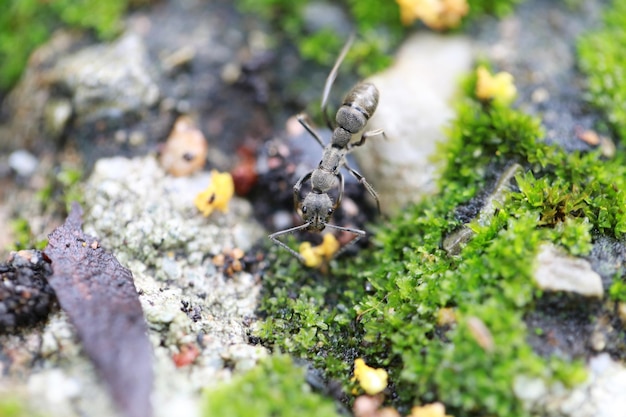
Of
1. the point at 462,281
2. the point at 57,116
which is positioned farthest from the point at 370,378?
the point at 57,116

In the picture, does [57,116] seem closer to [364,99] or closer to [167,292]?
[167,292]

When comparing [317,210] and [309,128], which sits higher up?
[309,128]

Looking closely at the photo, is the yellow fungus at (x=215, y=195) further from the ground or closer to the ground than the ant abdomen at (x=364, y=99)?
closer to the ground

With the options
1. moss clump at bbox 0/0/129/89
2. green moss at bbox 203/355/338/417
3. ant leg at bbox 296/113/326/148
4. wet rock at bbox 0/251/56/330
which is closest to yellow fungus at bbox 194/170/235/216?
ant leg at bbox 296/113/326/148

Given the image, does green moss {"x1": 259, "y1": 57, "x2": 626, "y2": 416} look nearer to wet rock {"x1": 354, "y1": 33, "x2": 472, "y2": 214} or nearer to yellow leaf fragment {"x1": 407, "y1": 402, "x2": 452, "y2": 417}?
yellow leaf fragment {"x1": 407, "y1": 402, "x2": 452, "y2": 417}

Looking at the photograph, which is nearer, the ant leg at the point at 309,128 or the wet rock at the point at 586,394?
the wet rock at the point at 586,394

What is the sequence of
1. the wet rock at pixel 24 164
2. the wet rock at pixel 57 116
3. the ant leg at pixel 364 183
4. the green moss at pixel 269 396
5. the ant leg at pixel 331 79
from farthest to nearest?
the wet rock at pixel 24 164, the wet rock at pixel 57 116, the ant leg at pixel 331 79, the ant leg at pixel 364 183, the green moss at pixel 269 396

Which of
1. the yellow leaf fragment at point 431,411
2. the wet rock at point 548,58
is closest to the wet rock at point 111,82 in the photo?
the wet rock at point 548,58

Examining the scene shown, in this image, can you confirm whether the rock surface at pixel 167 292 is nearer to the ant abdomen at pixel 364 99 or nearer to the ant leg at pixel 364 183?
the ant leg at pixel 364 183
